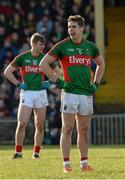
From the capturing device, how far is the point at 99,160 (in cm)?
1477

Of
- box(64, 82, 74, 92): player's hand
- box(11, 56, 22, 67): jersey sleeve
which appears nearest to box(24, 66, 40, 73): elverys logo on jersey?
box(11, 56, 22, 67): jersey sleeve

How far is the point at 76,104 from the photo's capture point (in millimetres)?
12102

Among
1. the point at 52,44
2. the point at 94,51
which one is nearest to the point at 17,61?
the point at 94,51

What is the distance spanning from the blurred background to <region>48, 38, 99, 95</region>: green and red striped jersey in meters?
10.2

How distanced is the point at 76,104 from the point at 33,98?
146 inches

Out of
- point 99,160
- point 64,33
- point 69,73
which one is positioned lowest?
point 99,160

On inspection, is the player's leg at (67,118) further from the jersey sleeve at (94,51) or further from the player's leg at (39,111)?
the player's leg at (39,111)

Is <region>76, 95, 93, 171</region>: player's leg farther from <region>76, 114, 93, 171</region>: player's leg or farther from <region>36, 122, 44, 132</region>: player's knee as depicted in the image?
<region>36, 122, 44, 132</region>: player's knee

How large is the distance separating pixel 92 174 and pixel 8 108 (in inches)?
496

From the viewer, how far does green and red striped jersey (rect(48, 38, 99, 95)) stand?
1209cm

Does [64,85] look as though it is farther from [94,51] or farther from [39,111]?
[39,111]

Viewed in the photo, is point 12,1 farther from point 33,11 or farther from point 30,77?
point 30,77

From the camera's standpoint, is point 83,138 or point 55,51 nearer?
point 55,51

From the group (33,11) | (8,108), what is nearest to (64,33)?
(33,11)
